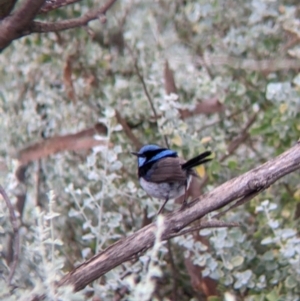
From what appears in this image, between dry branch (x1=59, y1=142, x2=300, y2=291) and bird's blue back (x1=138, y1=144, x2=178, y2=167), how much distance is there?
0.84 m

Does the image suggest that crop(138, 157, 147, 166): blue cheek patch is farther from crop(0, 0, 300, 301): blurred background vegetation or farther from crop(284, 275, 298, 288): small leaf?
crop(284, 275, 298, 288): small leaf

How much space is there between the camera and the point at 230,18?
10.3 ft

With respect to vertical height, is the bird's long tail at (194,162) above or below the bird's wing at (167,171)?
above

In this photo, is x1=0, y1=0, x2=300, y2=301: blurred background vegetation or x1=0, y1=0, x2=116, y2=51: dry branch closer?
x1=0, y1=0, x2=116, y2=51: dry branch

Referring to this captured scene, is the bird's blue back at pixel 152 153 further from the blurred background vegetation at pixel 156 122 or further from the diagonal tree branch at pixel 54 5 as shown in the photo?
the diagonal tree branch at pixel 54 5

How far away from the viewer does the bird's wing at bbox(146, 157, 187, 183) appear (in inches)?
101

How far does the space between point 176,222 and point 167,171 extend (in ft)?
2.51

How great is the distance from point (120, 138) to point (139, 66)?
1.34 feet

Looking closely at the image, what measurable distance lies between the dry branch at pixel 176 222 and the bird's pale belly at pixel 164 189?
0.76 metres

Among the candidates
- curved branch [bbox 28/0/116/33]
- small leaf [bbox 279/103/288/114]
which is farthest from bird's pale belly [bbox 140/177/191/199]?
curved branch [bbox 28/0/116/33]

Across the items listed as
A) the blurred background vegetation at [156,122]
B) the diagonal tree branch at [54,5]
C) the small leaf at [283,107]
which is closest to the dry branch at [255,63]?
the blurred background vegetation at [156,122]

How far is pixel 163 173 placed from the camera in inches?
104

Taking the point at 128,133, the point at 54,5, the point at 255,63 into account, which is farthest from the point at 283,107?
the point at 54,5

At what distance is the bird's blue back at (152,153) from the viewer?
270cm
